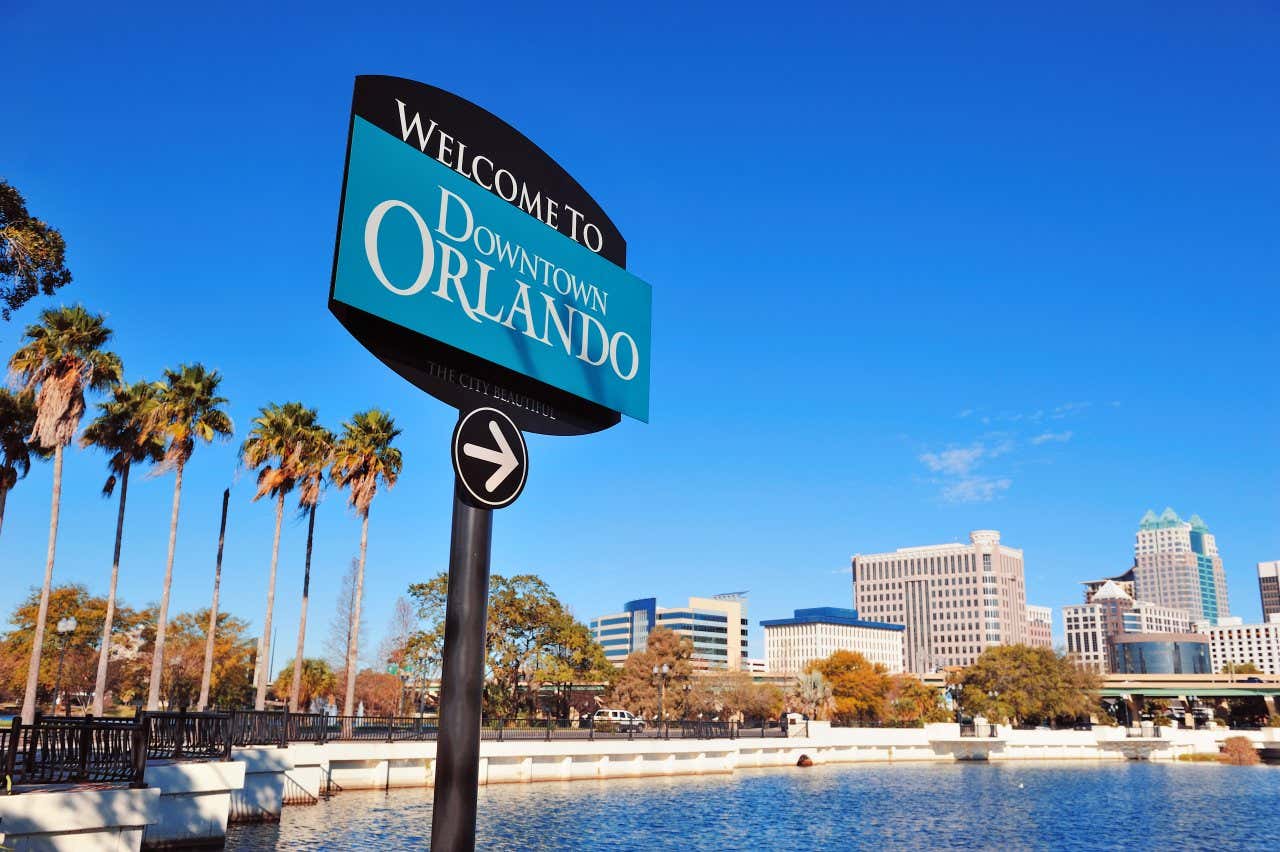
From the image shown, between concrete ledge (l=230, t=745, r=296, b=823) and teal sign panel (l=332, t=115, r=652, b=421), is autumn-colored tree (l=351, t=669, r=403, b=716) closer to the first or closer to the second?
concrete ledge (l=230, t=745, r=296, b=823)

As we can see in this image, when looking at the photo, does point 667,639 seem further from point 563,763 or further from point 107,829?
point 107,829

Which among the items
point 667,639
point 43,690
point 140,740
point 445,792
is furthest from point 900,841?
point 43,690

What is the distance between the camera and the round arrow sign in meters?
5.23

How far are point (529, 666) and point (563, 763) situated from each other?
52.6ft

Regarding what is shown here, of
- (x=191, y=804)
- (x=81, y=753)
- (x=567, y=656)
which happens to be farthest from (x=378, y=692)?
(x=81, y=753)

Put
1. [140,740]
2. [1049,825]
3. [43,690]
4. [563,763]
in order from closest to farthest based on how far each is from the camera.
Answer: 1. [140,740]
2. [1049,825]
3. [563,763]
4. [43,690]

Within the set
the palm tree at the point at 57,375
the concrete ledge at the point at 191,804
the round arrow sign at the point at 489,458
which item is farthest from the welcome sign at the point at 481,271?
the palm tree at the point at 57,375

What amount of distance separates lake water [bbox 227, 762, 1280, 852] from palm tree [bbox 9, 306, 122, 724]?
1443 cm

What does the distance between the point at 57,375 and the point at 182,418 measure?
788cm

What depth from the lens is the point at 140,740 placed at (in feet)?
46.9

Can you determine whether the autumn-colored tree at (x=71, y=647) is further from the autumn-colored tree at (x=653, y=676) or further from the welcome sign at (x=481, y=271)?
the welcome sign at (x=481, y=271)

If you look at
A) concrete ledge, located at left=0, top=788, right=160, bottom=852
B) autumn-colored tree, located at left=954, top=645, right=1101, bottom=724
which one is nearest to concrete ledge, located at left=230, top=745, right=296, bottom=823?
concrete ledge, located at left=0, top=788, right=160, bottom=852

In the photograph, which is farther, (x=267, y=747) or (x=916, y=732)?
(x=916, y=732)

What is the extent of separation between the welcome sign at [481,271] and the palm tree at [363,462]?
145 feet
